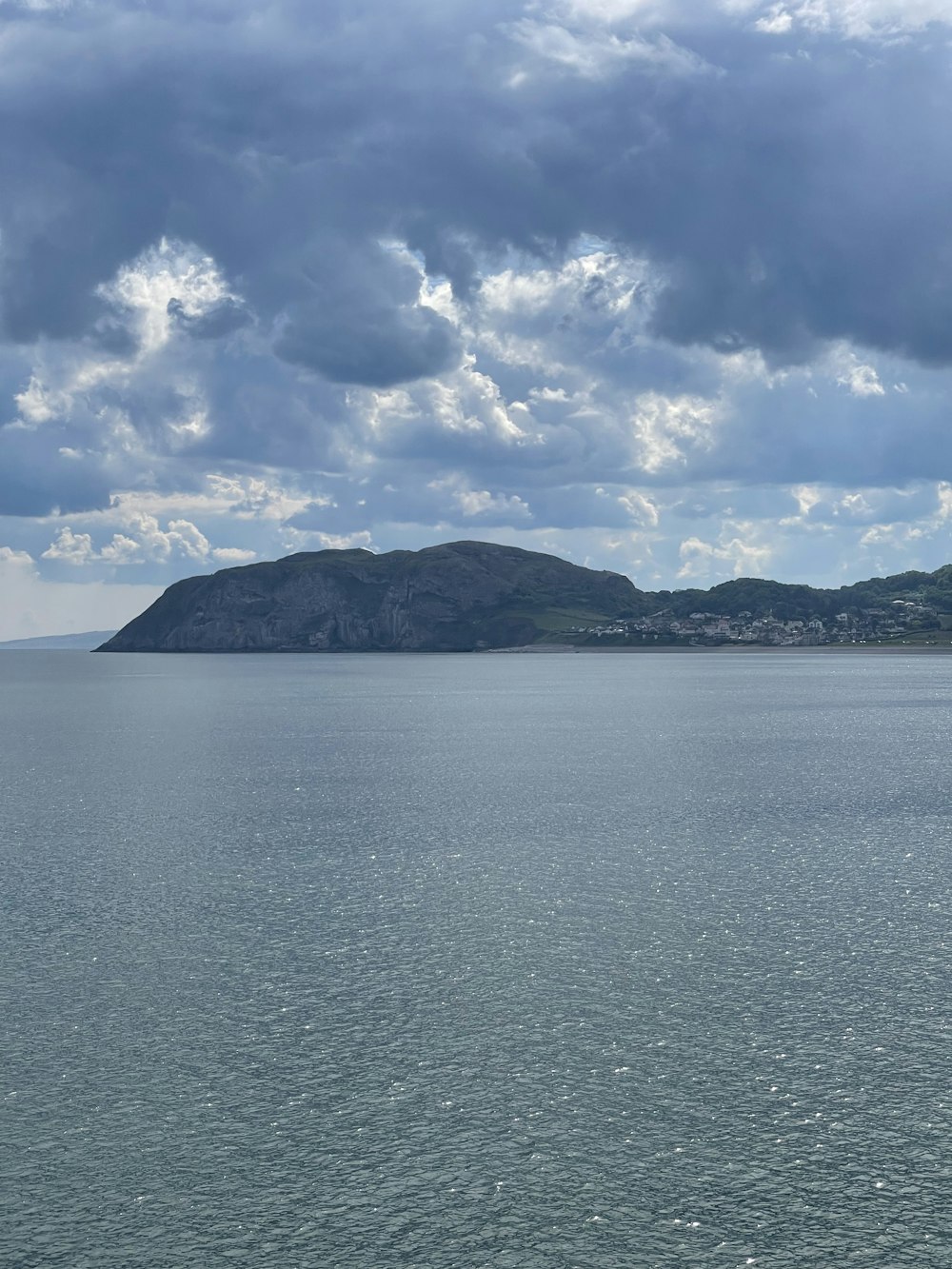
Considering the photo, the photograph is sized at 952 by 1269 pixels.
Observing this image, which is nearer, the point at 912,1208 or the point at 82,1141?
the point at 912,1208

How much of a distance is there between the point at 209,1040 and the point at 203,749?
3355 inches

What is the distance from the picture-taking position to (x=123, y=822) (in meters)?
67.1

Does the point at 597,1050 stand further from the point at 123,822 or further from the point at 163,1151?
the point at 123,822

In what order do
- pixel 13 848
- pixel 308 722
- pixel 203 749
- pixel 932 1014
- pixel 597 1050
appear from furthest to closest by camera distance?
pixel 308 722, pixel 203 749, pixel 13 848, pixel 932 1014, pixel 597 1050

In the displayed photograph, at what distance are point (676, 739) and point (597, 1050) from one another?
91.4 m

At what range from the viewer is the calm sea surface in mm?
20953

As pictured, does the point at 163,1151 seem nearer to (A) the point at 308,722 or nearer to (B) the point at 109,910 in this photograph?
(B) the point at 109,910

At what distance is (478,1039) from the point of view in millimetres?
29938

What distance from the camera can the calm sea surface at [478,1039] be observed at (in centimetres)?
2095

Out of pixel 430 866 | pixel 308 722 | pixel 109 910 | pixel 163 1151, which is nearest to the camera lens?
pixel 163 1151

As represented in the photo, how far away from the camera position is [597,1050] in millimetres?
28875

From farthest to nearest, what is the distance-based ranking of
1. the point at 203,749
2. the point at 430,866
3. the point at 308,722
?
the point at 308,722, the point at 203,749, the point at 430,866

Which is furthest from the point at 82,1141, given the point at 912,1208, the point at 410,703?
the point at 410,703

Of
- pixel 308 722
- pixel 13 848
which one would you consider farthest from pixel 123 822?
pixel 308 722
